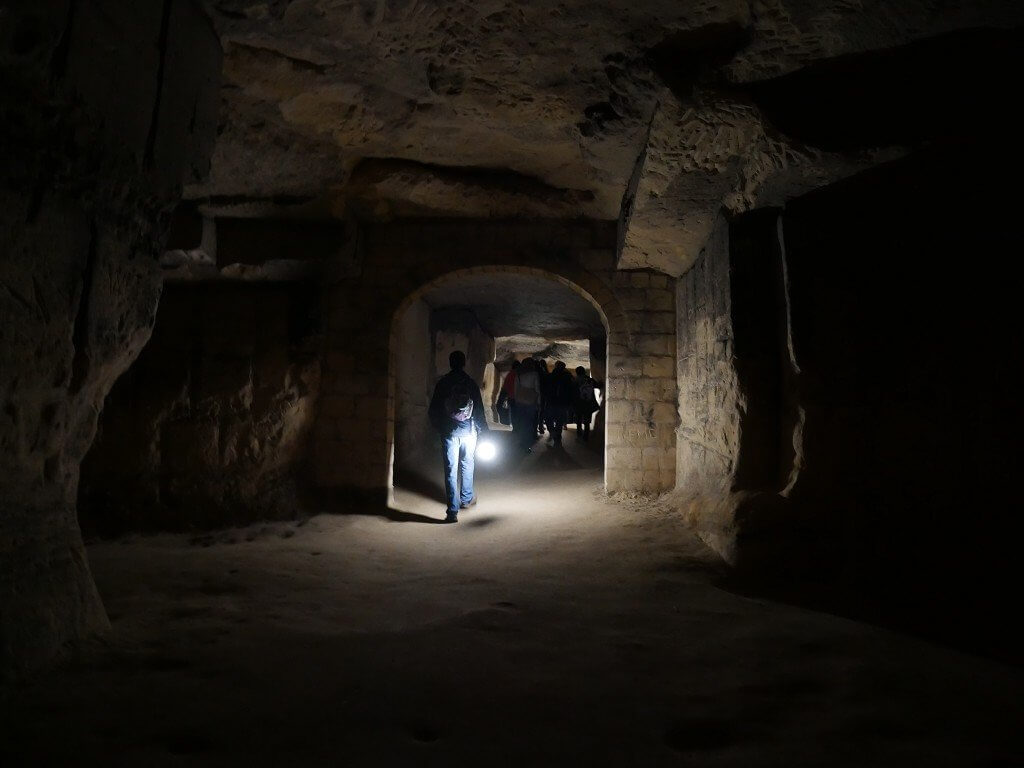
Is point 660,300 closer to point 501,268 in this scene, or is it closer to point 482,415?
point 501,268

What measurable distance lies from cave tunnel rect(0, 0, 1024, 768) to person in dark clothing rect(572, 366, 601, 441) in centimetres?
366

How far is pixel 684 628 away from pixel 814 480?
1.25 meters

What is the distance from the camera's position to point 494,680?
199cm

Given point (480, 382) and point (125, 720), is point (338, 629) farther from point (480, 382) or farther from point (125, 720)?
point (480, 382)

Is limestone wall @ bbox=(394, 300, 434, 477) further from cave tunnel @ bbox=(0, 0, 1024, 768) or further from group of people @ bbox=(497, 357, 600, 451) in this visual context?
group of people @ bbox=(497, 357, 600, 451)

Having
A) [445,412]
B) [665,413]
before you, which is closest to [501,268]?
[445,412]

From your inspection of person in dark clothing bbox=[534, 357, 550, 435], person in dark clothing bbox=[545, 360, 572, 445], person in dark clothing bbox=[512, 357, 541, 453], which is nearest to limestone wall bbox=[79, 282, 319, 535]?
person in dark clothing bbox=[512, 357, 541, 453]

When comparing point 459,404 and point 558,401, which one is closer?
point 459,404

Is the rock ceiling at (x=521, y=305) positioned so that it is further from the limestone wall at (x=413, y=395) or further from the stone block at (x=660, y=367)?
the stone block at (x=660, y=367)

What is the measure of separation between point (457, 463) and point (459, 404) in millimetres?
607

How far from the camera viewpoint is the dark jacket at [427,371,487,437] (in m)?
5.52

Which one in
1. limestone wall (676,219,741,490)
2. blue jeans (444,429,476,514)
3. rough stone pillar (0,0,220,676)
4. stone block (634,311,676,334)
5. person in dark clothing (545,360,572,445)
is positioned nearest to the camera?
rough stone pillar (0,0,220,676)

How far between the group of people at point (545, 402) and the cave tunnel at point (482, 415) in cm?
346

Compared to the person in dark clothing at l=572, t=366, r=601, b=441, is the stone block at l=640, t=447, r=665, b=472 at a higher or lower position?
lower
